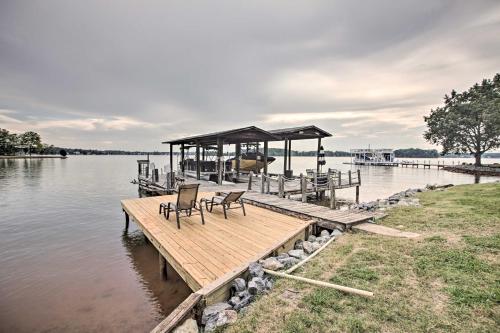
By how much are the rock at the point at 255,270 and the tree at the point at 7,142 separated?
362 ft

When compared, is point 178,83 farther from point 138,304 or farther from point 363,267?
point 363,267

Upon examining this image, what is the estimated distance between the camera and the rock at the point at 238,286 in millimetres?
3350

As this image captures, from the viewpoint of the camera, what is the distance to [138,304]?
497cm

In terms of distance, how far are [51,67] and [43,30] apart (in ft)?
11.4

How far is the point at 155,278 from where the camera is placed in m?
6.14

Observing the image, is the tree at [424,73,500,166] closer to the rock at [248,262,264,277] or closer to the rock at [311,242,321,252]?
the rock at [311,242,321,252]

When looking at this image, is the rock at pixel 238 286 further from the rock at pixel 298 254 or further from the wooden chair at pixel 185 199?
the wooden chair at pixel 185 199

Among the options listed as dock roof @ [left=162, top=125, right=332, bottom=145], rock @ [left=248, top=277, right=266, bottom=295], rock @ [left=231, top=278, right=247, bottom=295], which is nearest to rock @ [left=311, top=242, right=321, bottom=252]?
rock @ [left=248, top=277, right=266, bottom=295]

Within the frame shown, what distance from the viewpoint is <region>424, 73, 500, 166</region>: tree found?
132ft

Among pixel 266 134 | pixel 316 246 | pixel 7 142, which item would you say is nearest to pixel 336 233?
pixel 316 246

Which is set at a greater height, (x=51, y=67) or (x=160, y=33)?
(x=160, y=33)

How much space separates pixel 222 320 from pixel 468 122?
182 ft

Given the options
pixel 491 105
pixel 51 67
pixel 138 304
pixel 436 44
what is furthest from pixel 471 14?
pixel 491 105

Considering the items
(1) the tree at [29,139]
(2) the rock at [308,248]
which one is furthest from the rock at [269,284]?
(1) the tree at [29,139]
